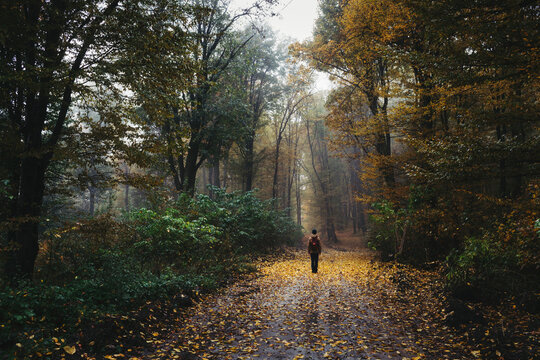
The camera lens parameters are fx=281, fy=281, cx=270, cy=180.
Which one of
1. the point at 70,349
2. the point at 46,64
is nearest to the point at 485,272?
the point at 70,349

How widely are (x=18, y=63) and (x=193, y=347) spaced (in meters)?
7.02

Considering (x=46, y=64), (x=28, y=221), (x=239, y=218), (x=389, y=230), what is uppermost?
(x=46, y=64)

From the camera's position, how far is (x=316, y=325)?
5.53 metres

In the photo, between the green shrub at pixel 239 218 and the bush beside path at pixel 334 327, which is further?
the green shrub at pixel 239 218

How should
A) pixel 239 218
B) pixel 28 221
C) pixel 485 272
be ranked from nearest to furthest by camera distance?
pixel 28 221, pixel 485 272, pixel 239 218

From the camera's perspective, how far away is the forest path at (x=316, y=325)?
4445 mm

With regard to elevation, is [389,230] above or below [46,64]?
below

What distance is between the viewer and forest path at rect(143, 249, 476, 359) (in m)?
4.44

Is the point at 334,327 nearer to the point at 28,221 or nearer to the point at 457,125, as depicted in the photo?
the point at 28,221

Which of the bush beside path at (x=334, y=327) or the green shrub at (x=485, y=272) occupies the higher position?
the green shrub at (x=485, y=272)

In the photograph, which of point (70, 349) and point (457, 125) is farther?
point (457, 125)

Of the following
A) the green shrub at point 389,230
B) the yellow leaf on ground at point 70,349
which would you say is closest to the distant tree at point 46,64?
the yellow leaf on ground at point 70,349

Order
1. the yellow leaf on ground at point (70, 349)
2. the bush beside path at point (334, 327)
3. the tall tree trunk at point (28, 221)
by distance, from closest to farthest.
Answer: the yellow leaf on ground at point (70, 349), the bush beside path at point (334, 327), the tall tree trunk at point (28, 221)

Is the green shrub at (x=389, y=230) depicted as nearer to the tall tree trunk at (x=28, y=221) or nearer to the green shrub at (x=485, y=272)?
the green shrub at (x=485, y=272)
